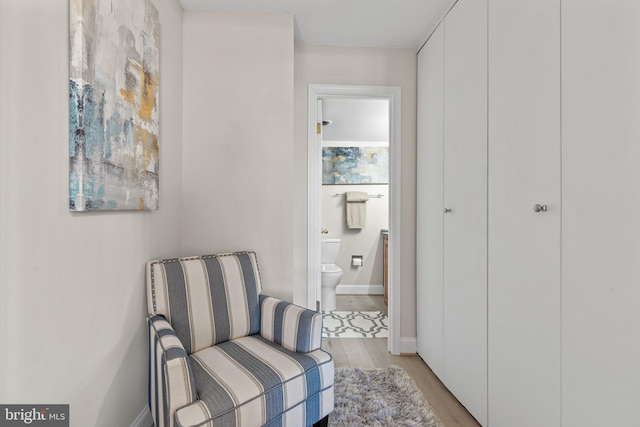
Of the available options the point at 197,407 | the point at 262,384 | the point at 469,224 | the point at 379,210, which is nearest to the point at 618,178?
the point at 469,224

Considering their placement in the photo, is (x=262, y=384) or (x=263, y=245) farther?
(x=263, y=245)

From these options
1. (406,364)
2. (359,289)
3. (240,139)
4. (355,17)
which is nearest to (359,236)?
(359,289)

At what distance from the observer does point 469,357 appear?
1.89 metres

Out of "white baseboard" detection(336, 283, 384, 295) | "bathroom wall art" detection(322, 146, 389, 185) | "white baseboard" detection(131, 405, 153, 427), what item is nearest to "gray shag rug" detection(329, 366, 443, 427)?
"white baseboard" detection(131, 405, 153, 427)

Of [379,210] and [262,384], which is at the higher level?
[379,210]

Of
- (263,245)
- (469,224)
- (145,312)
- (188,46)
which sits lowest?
(145,312)

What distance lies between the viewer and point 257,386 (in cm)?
136

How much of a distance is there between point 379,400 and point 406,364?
65 cm

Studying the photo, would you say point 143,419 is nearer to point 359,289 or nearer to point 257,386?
point 257,386

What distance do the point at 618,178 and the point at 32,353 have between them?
1771mm

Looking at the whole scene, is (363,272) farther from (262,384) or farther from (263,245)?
(262,384)

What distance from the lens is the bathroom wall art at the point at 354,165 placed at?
5047mm

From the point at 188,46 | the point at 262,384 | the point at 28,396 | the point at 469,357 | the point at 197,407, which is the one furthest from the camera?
the point at 188,46

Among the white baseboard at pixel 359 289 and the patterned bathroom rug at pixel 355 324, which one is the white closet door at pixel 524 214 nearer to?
the patterned bathroom rug at pixel 355 324
